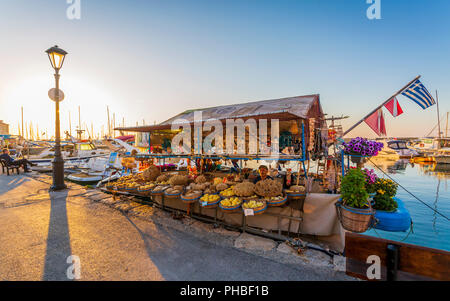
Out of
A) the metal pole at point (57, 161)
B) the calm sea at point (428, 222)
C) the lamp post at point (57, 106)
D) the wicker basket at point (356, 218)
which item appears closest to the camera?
the wicker basket at point (356, 218)

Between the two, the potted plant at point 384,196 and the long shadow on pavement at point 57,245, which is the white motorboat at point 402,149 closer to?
the potted plant at point 384,196

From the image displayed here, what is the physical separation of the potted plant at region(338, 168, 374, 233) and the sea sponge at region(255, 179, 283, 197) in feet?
4.87

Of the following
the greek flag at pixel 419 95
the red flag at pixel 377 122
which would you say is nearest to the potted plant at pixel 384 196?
the red flag at pixel 377 122

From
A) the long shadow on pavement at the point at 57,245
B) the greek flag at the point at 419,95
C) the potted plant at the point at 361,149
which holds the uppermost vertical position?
the greek flag at the point at 419,95

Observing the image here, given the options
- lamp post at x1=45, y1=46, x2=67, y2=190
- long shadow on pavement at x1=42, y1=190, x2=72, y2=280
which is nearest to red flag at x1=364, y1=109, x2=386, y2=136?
long shadow on pavement at x1=42, y1=190, x2=72, y2=280

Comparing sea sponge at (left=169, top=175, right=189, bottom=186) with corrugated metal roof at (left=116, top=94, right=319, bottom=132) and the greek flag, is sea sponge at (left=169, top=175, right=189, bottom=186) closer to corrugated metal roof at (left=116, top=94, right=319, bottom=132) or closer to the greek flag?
corrugated metal roof at (left=116, top=94, right=319, bottom=132)

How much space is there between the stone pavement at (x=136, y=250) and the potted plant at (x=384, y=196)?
2632mm

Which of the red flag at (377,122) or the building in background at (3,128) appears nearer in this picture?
the red flag at (377,122)

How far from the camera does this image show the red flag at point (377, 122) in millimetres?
7492

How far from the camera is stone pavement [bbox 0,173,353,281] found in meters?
3.24

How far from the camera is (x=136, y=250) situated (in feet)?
12.9
